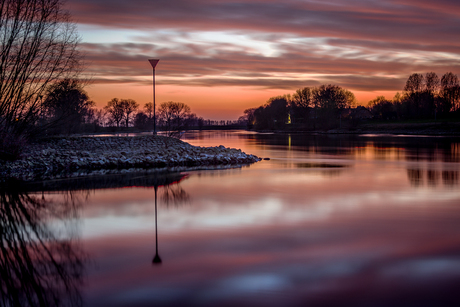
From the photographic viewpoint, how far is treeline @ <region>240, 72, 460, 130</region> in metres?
107

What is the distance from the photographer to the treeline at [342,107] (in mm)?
106812

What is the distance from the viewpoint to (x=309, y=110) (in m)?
128

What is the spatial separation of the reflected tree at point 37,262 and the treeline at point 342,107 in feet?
326

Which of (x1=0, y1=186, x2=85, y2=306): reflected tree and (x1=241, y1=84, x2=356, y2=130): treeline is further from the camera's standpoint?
(x1=241, y1=84, x2=356, y2=130): treeline

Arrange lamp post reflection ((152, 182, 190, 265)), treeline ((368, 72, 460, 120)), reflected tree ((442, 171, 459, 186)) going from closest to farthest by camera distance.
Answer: lamp post reflection ((152, 182, 190, 265))
reflected tree ((442, 171, 459, 186))
treeline ((368, 72, 460, 120))

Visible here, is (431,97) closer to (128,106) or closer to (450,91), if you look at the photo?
(450,91)

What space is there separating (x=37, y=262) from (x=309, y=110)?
125 m

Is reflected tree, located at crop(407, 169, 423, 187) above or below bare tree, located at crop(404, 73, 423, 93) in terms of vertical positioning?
below

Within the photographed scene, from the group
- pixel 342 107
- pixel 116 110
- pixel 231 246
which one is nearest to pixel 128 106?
pixel 116 110

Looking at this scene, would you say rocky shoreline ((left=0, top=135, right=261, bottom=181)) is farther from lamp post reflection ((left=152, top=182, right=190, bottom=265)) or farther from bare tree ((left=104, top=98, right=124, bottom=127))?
bare tree ((left=104, top=98, right=124, bottom=127))

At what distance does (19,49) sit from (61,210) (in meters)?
13.4

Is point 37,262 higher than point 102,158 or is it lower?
lower

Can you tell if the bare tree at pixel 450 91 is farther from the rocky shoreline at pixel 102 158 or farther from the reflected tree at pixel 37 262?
the reflected tree at pixel 37 262

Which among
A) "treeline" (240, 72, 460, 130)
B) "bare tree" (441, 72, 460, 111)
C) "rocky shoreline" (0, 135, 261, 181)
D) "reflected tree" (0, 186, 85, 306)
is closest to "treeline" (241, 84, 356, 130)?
"treeline" (240, 72, 460, 130)
